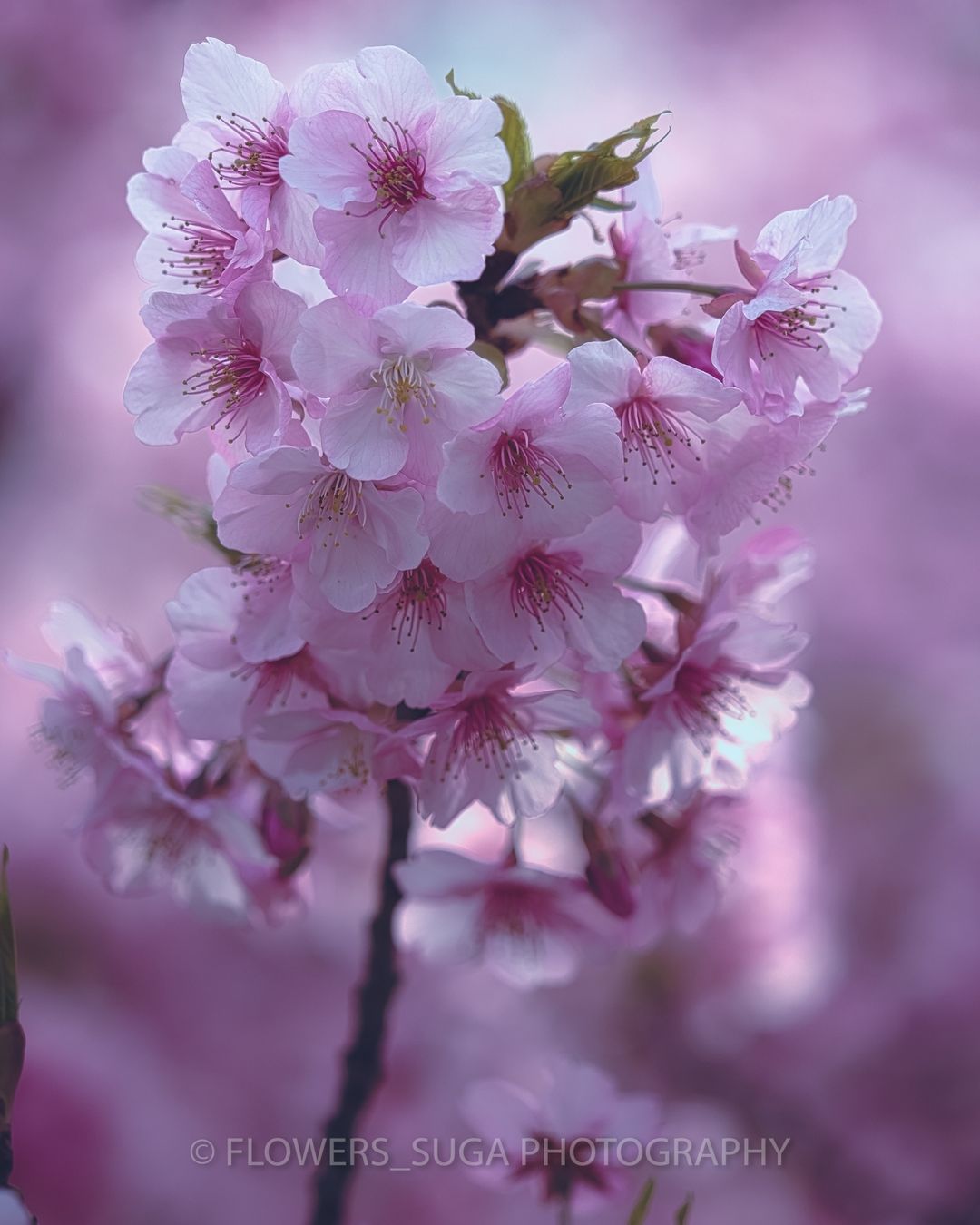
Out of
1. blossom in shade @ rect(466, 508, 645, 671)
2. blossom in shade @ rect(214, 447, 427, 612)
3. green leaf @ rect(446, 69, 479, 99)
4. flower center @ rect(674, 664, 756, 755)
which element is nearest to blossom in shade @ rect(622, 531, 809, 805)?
flower center @ rect(674, 664, 756, 755)

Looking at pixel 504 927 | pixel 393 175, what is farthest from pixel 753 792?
pixel 393 175

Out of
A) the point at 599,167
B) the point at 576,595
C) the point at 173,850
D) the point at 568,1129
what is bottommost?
the point at 568,1129

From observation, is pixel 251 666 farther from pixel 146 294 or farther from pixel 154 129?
pixel 154 129

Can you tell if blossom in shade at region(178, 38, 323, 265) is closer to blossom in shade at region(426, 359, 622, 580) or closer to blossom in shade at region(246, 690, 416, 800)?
blossom in shade at region(426, 359, 622, 580)

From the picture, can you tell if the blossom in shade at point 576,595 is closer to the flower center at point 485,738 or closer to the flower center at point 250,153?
the flower center at point 485,738

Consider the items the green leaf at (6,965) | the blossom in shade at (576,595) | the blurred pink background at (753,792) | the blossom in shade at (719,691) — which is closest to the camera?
the green leaf at (6,965)

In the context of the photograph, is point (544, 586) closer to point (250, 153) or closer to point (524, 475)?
point (524, 475)

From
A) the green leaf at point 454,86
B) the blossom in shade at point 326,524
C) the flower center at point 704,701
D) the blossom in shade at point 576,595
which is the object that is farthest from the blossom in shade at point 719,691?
the green leaf at point 454,86
